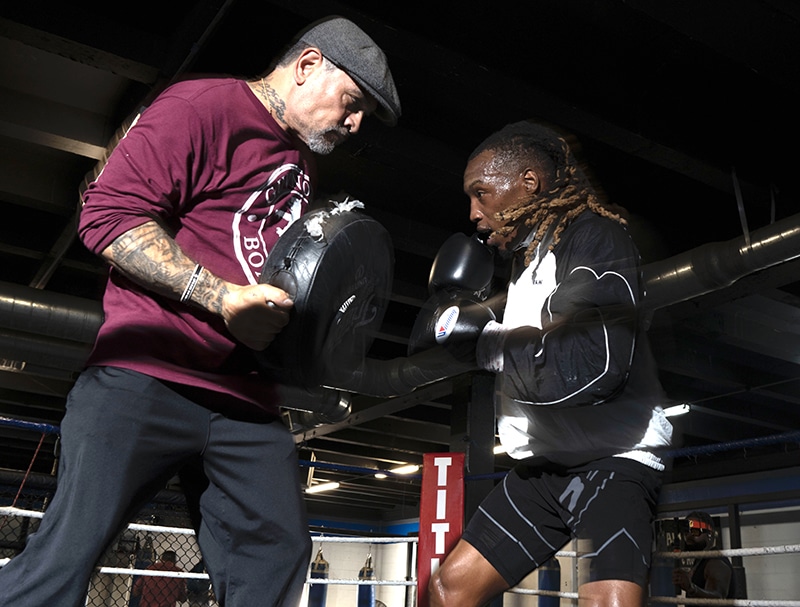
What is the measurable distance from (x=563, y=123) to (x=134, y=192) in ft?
8.15

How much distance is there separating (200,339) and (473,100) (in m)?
2.47

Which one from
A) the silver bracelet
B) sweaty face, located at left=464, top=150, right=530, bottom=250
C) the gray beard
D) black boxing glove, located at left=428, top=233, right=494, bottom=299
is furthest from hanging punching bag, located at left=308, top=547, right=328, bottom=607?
the silver bracelet

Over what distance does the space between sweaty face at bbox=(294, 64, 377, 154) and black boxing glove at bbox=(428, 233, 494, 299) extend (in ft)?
2.62

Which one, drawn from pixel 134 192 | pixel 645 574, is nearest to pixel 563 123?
pixel 645 574

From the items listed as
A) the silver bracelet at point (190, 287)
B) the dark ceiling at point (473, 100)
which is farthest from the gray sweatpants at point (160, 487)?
the dark ceiling at point (473, 100)

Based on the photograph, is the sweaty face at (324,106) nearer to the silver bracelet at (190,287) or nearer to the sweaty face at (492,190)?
the silver bracelet at (190,287)

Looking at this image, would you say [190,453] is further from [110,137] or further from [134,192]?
[110,137]

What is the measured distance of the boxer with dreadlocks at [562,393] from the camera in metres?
1.37

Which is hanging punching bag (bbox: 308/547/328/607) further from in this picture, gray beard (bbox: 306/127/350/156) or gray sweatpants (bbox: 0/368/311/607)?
gray beard (bbox: 306/127/350/156)

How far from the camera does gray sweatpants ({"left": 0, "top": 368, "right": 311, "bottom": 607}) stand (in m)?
0.97

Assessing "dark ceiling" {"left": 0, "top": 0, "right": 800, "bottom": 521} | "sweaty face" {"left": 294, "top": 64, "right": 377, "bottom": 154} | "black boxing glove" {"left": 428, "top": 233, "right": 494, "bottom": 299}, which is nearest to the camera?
"sweaty face" {"left": 294, "top": 64, "right": 377, "bottom": 154}

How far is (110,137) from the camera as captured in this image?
3668 mm

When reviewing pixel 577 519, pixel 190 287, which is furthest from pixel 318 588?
pixel 190 287

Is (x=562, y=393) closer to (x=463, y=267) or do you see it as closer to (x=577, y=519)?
(x=577, y=519)
